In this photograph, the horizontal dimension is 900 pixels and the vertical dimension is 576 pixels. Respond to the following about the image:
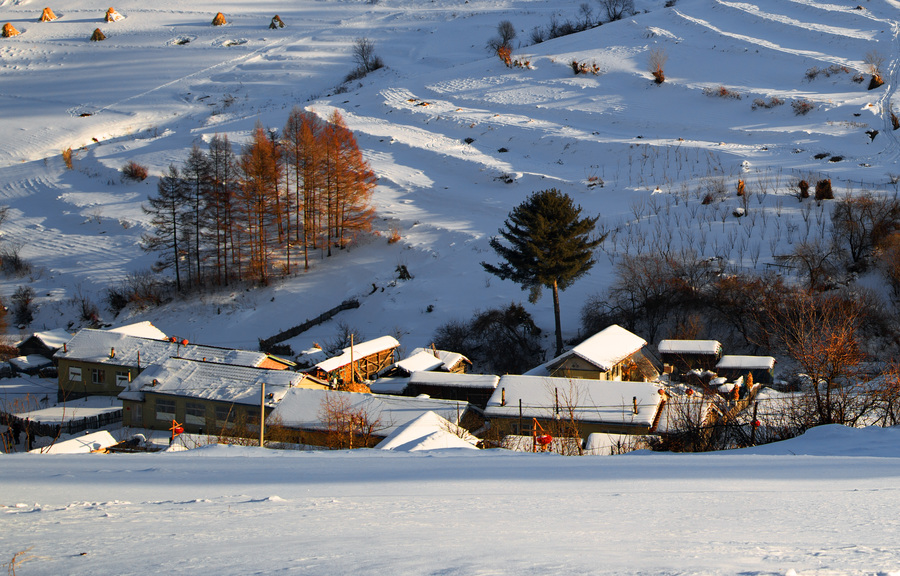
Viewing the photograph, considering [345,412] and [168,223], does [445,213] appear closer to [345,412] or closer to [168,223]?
[168,223]

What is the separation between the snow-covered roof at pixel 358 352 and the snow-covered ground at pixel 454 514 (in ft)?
43.3

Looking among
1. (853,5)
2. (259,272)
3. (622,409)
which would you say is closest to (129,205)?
(259,272)

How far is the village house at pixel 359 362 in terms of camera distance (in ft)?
69.9

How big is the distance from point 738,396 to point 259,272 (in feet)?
67.7

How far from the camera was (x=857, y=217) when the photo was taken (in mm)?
25344

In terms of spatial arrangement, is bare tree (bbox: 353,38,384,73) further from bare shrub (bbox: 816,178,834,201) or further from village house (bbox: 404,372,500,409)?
village house (bbox: 404,372,500,409)

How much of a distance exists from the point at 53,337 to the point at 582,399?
2083 cm

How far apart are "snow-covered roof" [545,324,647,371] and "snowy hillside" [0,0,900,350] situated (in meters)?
3.22

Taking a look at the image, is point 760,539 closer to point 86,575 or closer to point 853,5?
point 86,575

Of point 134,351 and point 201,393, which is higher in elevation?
point 134,351

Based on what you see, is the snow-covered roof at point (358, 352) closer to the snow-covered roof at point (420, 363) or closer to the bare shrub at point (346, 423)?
the snow-covered roof at point (420, 363)

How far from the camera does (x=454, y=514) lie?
16.2 ft

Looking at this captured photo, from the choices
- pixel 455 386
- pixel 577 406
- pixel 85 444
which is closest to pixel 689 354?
pixel 577 406

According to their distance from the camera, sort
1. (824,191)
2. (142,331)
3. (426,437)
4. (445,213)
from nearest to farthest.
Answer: (426,437) < (142,331) < (824,191) < (445,213)
